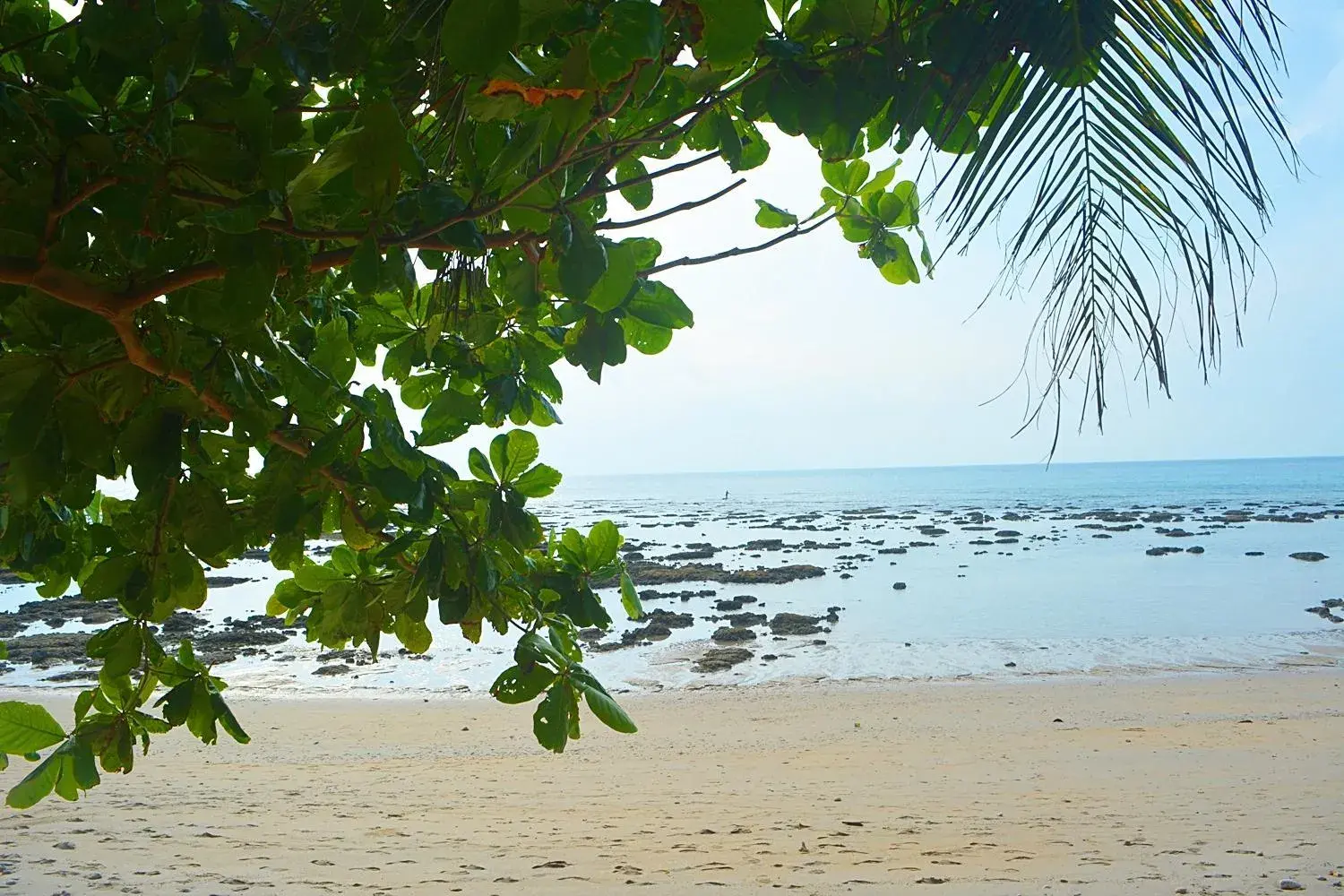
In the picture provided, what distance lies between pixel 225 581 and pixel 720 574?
42.2 feet

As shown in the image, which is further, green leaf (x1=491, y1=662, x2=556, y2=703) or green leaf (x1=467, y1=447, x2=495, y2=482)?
green leaf (x1=467, y1=447, x2=495, y2=482)

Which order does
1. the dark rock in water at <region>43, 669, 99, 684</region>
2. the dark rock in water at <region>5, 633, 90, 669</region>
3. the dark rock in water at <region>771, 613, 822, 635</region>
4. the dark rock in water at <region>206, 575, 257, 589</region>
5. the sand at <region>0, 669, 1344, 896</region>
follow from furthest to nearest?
the dark rock in water at <region>206, 575, 257, 589</region>
the dark rock in water at <region>771, 613, 822, 635</region>
the dark rock in water at <region>5, 633, 90, 669</region>
the dark rock in water at <region>43, 669, 99, 684</region>
the sand at <region>0, 669, 1344, 896</region>

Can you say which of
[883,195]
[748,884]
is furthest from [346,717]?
[883,195]

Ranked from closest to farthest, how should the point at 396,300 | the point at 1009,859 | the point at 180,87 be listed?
the point at 180,87 < the point at 396,300 < the point at 1009,859

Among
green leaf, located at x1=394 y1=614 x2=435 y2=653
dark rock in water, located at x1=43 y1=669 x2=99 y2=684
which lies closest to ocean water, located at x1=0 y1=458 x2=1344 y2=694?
dark rock in water, located at x1=43 y1=669 x2=99 y2=684

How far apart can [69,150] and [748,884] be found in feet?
13.0

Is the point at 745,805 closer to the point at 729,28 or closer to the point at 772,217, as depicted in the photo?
the point at 772,217

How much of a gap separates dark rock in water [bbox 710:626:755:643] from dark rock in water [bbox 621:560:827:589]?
649 cm

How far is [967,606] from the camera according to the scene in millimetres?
18297

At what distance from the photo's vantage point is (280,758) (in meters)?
8.34

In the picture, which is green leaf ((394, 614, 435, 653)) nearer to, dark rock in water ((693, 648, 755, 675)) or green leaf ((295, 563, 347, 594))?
green leaf ((295, 563, 347, 594))

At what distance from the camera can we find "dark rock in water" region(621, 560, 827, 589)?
22.8 m

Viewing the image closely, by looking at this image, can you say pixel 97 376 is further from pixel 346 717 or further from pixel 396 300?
pixel 346 717

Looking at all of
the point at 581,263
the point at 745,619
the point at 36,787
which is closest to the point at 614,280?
the point at 581,263
